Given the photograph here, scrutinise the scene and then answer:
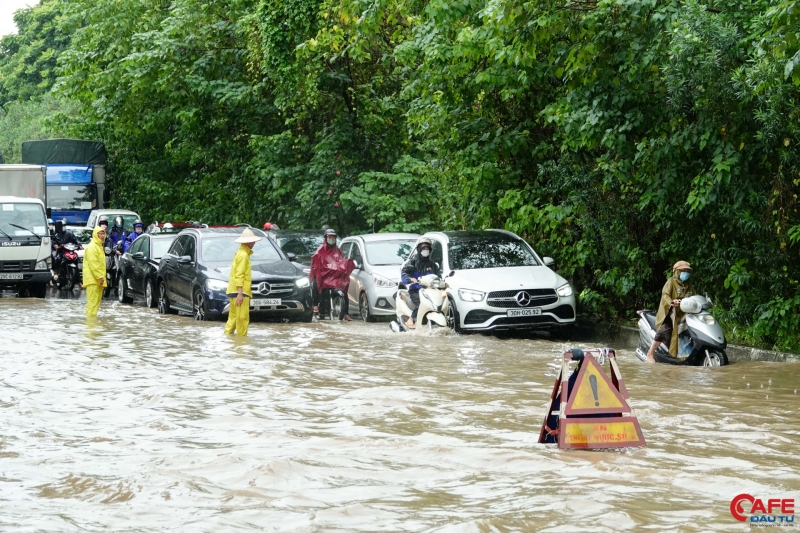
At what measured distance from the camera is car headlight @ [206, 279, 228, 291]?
60.9 ft

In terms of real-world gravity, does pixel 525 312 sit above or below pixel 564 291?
below

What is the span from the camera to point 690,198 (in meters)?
13.4

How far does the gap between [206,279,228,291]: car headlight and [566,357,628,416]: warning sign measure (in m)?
11.6

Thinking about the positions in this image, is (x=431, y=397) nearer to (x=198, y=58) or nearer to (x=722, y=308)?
(x=722, y=308)

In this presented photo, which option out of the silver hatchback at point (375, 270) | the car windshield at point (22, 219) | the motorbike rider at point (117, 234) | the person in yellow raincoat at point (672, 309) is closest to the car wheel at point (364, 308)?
the silver hatchback at point (375, 270)

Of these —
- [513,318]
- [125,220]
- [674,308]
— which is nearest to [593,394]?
[674,308]

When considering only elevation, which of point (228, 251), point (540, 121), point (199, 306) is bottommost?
point (199, 306)

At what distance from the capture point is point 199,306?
19047 mm

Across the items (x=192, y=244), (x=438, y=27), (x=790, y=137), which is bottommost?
(x=192, y=244)

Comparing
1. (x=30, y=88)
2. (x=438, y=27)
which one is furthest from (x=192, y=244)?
(x=30, y=88)

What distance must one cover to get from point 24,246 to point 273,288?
328 inches

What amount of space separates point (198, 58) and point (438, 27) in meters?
15.4

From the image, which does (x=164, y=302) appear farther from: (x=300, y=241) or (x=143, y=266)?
(x=300, y=241)

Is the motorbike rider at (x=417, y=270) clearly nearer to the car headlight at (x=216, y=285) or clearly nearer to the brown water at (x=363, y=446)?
the brown water at (x=363, y=446)
